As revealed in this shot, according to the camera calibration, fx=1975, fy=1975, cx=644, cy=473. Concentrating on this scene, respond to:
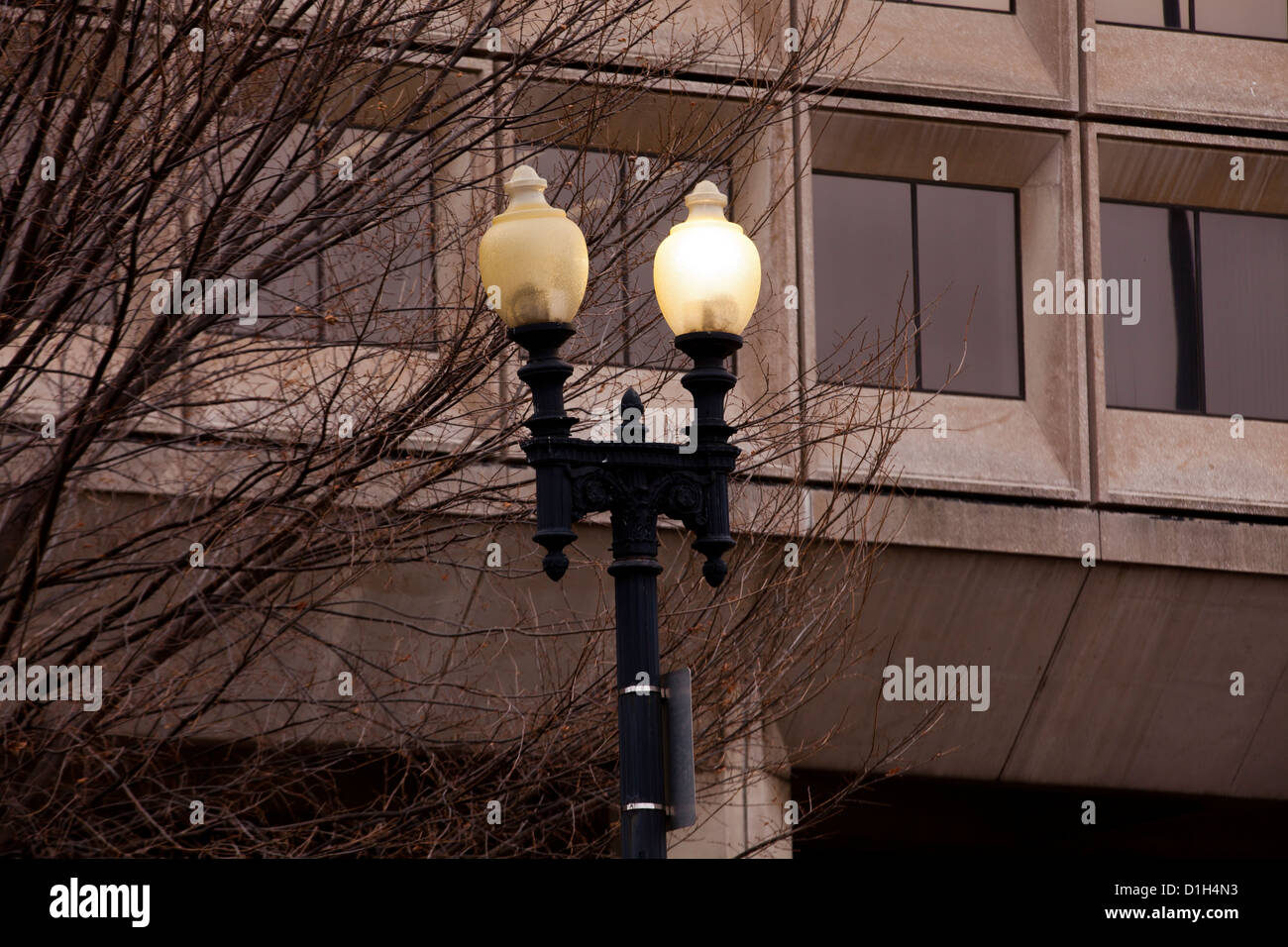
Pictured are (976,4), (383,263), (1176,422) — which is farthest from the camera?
(1176,422)

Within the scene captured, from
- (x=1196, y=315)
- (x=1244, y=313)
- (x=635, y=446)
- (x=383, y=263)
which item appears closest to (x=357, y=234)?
(x=383, y=263)

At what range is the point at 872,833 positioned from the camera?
2022cm

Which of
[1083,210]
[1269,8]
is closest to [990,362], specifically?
[1083,210]

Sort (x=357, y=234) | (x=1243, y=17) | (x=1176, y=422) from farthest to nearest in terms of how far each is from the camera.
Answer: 1. (x=1243, y=17)
2. (x=1176, y=422)
3. (x=357, y=234)

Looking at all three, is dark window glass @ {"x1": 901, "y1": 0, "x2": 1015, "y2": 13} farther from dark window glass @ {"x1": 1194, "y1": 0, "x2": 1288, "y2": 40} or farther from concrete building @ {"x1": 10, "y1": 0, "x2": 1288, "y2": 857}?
dark window glass @ {"x1": 1194, "y1": 0, "x2": 1288, "y2": 40}

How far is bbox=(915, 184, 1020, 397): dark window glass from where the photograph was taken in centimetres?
1733

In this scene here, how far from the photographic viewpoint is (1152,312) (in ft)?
59.5

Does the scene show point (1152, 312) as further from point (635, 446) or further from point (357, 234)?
point (635, 446)

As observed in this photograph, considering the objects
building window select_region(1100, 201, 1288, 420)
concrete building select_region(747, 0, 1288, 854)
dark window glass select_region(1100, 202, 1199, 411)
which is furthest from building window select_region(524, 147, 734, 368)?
building window select_region(1100, 201, 1288, 420)

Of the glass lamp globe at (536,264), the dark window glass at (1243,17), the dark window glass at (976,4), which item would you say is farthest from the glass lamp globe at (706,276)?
the dark window glass at (1243,17)

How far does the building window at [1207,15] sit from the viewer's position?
18.0 m

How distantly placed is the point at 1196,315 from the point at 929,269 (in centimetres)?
268

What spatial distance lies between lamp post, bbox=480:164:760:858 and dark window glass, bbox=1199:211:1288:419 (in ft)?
37.6

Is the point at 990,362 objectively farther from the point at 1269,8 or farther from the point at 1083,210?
the point at 1269,8
